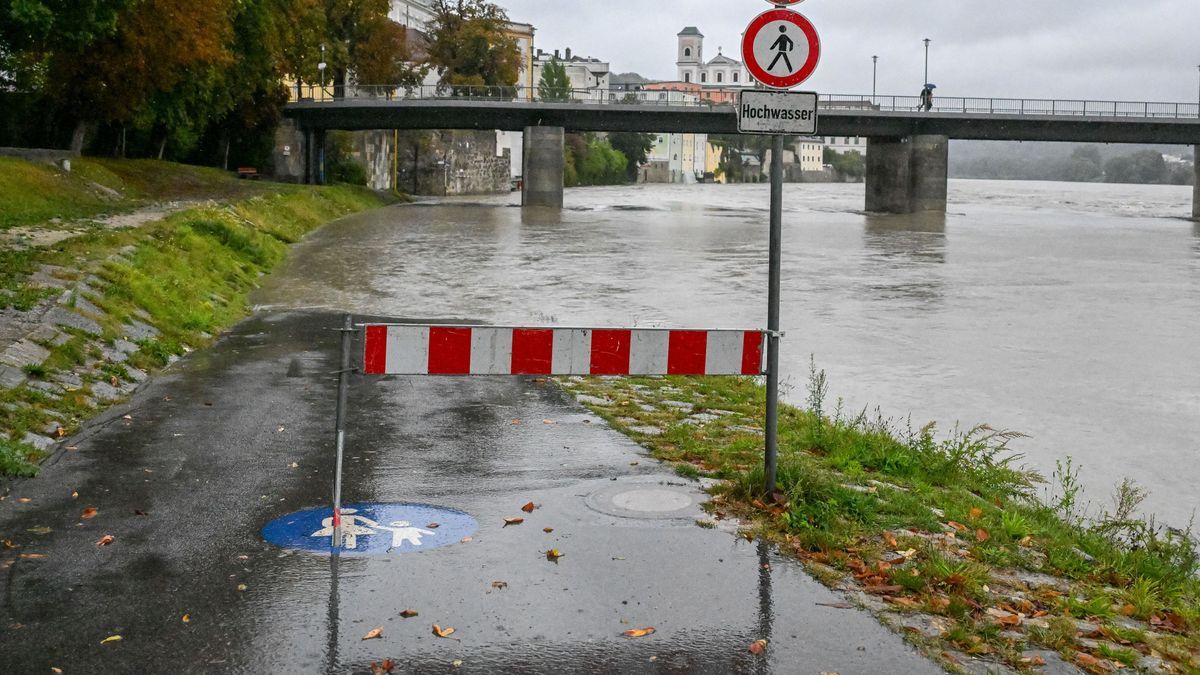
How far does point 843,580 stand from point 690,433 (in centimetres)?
414

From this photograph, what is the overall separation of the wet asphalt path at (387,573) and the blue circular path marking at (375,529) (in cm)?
12

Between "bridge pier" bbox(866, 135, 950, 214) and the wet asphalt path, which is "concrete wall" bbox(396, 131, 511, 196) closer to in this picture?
"bridge pier" bbox(866, 135, 950, 214)

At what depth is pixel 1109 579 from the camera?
291 inches

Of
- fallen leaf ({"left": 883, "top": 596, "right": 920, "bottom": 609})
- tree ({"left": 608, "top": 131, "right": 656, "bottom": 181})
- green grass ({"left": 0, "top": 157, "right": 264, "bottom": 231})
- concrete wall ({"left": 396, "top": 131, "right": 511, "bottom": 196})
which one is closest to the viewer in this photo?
fallen leaf ({"left": 883, "top": 596, "right": 920, "bottom": 609})

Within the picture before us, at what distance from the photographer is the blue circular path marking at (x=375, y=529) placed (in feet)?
24.7

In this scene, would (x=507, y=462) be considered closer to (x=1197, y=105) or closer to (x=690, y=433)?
(x=690, y=433)

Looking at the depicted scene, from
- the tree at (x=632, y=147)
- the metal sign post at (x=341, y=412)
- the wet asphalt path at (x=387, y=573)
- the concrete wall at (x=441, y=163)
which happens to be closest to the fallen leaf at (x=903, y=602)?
the wet asphalt path at (x=387, y=573)

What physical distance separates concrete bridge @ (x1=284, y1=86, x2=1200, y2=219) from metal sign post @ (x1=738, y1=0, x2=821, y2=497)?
6976cm

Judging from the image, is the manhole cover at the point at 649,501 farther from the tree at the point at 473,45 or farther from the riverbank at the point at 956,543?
the tree at the point at 473,45

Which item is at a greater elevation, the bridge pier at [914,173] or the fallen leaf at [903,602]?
the bridge pier at [914,173]

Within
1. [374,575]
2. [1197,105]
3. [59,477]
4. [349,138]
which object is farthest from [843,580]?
[349,138]

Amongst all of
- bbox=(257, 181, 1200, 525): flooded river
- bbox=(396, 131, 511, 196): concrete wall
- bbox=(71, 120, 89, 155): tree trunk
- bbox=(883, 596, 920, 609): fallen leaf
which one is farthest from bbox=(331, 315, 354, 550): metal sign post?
bbox=(396, 131, 511, 196): concrete wall

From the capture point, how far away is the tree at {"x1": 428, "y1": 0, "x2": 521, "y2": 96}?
321ft

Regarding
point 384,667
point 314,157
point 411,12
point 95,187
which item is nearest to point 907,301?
point 384,667
